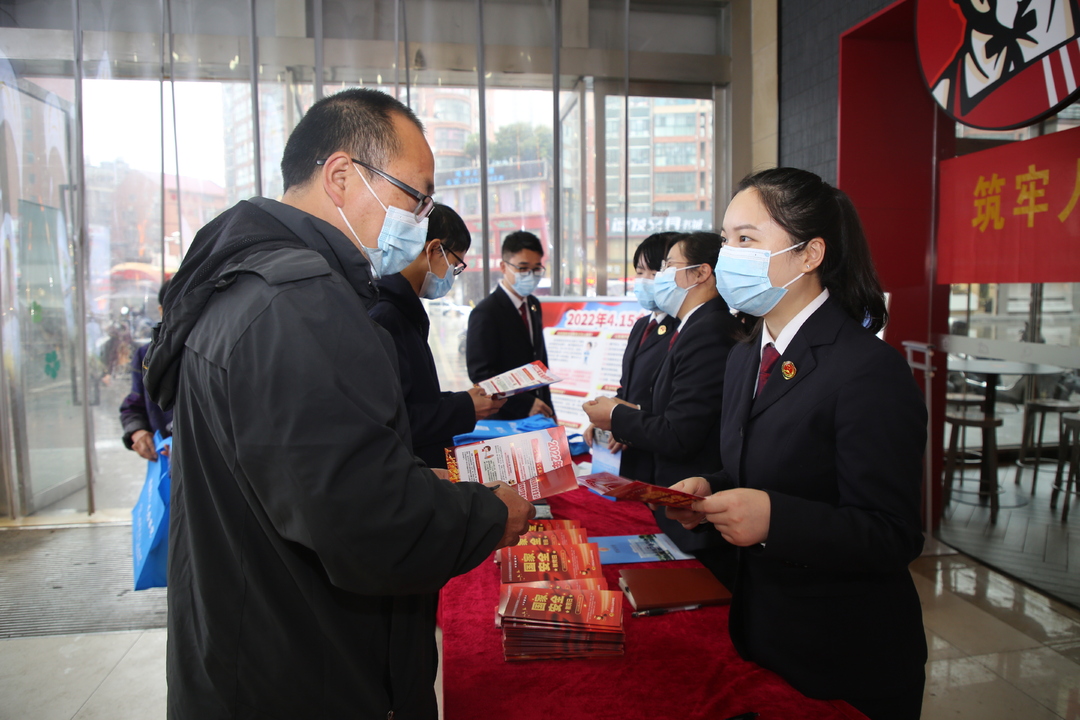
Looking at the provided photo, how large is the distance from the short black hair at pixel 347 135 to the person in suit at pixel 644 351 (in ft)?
4.70

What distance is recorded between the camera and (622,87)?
14.6 feet

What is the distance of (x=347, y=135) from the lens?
1.11 meters

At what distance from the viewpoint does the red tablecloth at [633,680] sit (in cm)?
110

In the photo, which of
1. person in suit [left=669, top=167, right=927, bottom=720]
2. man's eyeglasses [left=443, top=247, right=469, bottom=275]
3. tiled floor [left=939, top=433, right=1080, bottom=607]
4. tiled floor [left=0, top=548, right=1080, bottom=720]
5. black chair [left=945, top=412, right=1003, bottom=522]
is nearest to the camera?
person in suit [left=669, top=167, right=927, bottom=720]

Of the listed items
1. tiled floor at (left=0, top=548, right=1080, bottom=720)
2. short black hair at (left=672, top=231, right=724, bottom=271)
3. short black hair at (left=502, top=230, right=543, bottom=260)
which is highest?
short black hair at (left=502, top=230, right=543, bottom=260)

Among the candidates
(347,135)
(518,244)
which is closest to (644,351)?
(518,244)

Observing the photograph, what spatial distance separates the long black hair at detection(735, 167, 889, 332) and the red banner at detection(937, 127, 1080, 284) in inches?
81.6

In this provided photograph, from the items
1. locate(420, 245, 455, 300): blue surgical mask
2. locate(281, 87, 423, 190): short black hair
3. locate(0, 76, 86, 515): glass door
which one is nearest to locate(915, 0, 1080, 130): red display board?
locate(420, 245, 455, 300): blue surgical mask

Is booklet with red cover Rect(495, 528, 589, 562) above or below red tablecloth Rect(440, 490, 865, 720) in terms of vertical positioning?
above

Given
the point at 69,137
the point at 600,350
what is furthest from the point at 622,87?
the point at 69,137

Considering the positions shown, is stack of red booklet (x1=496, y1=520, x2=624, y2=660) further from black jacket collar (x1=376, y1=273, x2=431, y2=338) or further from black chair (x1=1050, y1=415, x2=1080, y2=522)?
black chair (x1=1050, y1=415, x2=1080, y2=522)

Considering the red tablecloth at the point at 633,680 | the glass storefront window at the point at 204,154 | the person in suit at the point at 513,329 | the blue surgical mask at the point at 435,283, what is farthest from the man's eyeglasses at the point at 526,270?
the red tablecloth at the point at 633,680

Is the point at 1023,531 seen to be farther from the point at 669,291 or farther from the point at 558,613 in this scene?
the point at 558,613

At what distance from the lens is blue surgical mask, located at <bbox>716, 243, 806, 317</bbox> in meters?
1.38
